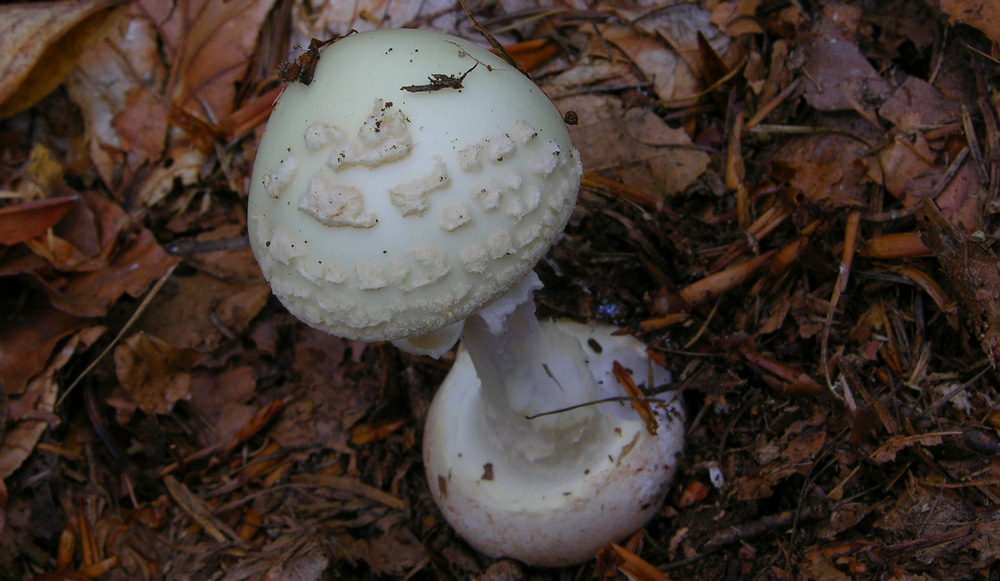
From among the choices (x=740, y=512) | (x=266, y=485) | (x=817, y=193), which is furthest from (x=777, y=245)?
(x=266, y=485)

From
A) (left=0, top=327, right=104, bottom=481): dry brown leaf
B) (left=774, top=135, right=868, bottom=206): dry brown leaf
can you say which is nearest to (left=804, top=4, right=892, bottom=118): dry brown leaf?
(left=774, top=135, right=868, bottom=206): dry brown leaf

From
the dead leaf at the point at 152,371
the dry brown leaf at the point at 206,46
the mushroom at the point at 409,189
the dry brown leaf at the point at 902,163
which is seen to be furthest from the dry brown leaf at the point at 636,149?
the dead leaf at the point at 152,371

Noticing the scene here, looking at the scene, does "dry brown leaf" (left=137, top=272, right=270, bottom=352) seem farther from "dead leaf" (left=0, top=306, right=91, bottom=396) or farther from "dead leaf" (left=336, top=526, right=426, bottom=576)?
"dead leaf" (left=336, top=526, right=426, bottom=576)

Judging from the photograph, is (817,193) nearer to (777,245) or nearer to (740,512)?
(777,245)

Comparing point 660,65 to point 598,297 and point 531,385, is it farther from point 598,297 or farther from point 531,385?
point 531,385

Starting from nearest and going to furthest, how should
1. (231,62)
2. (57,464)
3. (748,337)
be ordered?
(748,337)
(57,464)
(231,62)
